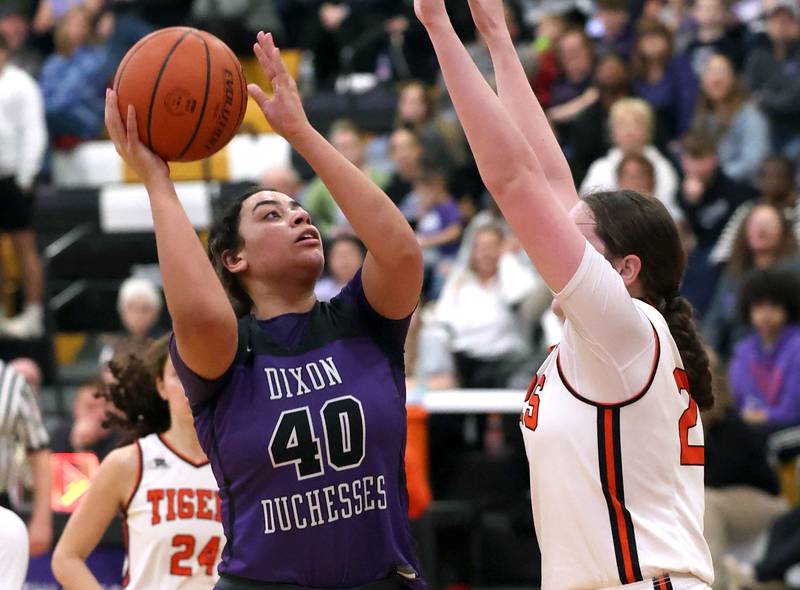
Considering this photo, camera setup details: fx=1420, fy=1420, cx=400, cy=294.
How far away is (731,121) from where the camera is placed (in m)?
9.54

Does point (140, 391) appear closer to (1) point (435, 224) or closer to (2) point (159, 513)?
(2) point (159, 513)

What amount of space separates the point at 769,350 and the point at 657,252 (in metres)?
4.61

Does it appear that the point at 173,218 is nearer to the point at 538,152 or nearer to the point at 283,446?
the point at 283,446

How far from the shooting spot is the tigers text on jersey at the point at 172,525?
4.36 m

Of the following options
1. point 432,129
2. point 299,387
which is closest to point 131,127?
point 299,387

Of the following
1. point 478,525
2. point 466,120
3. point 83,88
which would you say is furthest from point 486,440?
point 83,88

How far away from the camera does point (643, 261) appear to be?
3324 mm

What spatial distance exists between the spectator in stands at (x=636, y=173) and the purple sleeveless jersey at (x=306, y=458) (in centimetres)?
530

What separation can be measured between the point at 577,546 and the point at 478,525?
15.2ft

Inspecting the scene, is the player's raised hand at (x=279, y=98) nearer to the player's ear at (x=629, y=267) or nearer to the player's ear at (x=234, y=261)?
the player's ear at (x=234, y=261)

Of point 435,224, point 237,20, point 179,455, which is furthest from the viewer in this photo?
point 237,20

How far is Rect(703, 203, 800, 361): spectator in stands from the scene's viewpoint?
8.10 metres

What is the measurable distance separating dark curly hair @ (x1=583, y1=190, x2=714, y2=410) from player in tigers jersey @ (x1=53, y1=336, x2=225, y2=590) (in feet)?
5.47

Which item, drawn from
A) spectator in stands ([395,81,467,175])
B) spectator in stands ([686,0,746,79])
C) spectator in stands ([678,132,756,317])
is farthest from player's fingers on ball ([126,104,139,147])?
spectator in stands ([686,0,746,79])
